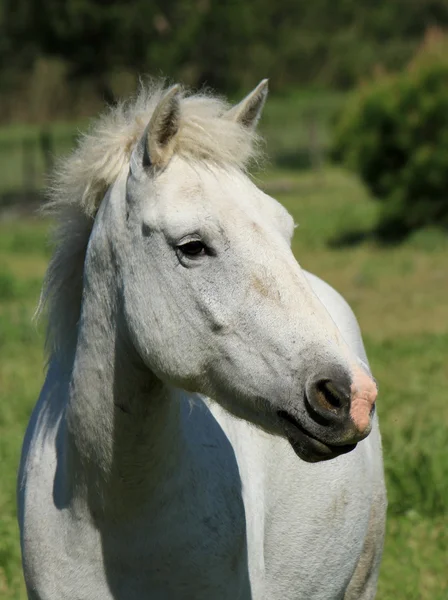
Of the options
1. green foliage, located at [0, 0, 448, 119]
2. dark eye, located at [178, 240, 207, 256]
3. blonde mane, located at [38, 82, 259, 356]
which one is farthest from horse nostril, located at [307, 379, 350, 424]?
green foliage, located at [0, 0, 448, 119]

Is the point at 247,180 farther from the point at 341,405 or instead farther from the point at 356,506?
the point at 356,506

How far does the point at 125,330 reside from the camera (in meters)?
2.56

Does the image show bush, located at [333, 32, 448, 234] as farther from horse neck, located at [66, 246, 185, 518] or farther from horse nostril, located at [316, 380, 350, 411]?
horse nostril, located at [316, 380, 350, 411]

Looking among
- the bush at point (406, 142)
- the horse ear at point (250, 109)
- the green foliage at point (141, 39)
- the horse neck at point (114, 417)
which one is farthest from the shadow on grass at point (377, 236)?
the horse neck at point (114, 417)

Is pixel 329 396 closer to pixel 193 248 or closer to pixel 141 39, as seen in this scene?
pixel 193 248

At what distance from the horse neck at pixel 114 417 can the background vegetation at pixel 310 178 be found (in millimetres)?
611

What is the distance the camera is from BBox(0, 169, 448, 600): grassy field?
4801 millimetres

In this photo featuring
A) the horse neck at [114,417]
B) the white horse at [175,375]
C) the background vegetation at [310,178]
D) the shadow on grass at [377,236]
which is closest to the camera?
the white horse at [175,375]

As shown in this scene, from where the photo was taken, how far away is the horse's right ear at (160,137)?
243 cm

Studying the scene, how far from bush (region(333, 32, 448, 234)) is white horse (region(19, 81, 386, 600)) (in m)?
12.2

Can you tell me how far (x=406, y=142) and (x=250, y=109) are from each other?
12689mm

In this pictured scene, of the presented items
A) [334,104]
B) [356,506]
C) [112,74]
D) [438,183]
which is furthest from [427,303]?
[334,104]

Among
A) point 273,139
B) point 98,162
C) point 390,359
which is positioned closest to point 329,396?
point 98,162

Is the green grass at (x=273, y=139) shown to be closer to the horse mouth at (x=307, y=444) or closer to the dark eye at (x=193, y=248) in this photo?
the dark eye at (x=193, y=248)
